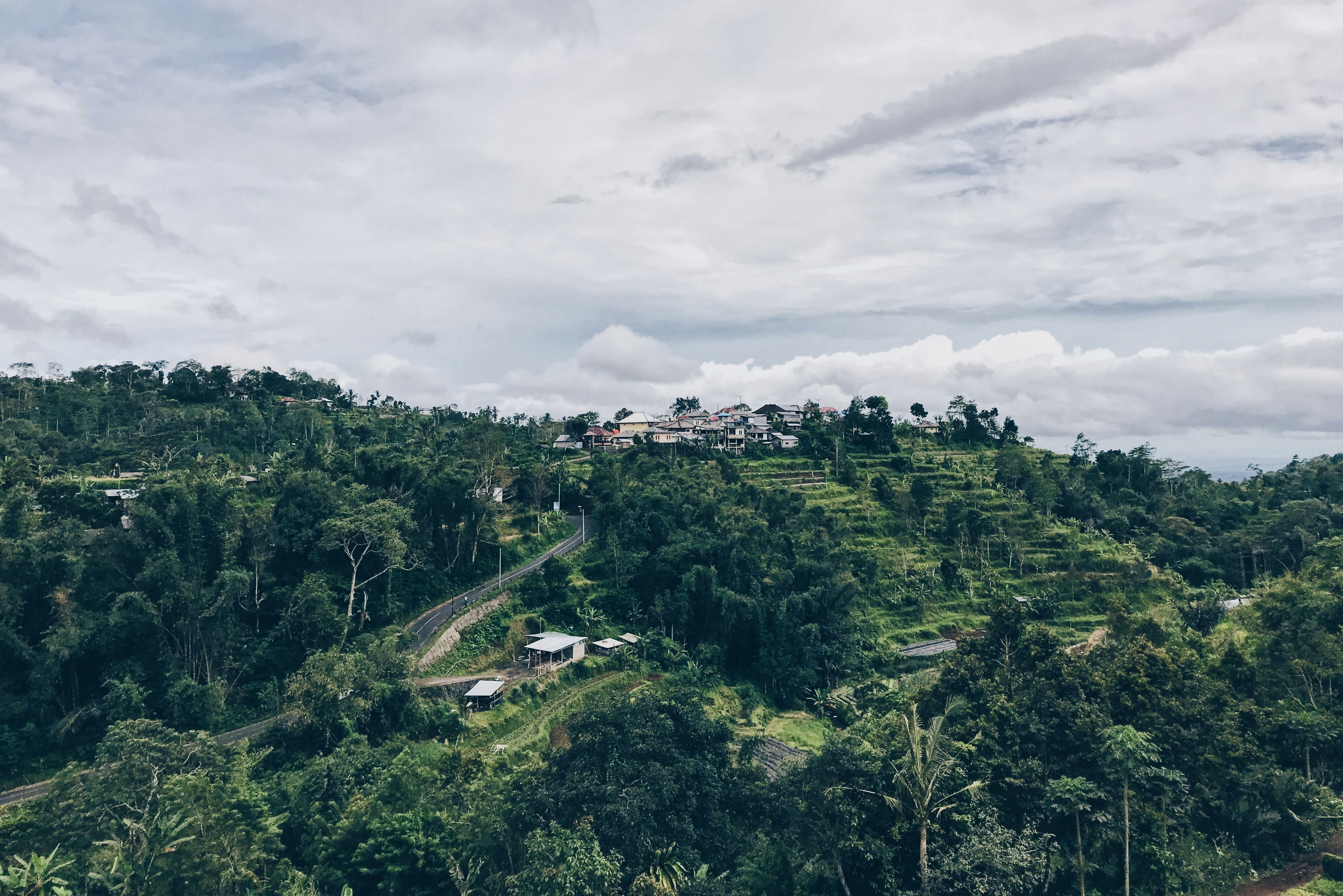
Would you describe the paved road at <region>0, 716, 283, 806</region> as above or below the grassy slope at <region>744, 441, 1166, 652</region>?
below

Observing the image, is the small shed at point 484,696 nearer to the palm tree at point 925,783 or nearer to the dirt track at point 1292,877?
the palm tree at point 925,783

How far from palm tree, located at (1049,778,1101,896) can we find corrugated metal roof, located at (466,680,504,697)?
2553 cm

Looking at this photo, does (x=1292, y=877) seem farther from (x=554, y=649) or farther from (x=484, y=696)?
(x=484, y=696)

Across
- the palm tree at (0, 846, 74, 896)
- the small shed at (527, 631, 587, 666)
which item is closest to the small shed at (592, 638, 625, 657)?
the small shed at (527, 631, 587, 666)

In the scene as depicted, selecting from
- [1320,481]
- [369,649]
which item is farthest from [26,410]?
[1320,481]

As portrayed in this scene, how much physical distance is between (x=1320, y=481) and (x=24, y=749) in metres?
108

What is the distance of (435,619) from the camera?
43.1 metres

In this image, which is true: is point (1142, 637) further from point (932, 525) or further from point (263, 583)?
point (263, 583)

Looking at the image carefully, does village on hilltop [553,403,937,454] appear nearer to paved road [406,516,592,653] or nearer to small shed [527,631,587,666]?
paved road [406,516,592,653]

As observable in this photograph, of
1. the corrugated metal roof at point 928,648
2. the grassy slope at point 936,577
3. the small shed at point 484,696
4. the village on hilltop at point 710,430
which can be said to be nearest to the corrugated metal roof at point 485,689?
the small shed at point 484,696

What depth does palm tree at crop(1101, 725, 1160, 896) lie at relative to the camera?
21.2m

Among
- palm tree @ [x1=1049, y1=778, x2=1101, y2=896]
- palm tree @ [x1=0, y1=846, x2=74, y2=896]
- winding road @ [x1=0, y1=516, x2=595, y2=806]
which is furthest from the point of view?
winding road @ [x1=0, y1=516, x2=595, y2=806]

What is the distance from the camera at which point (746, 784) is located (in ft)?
75.0

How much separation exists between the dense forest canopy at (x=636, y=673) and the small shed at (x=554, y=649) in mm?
1299
